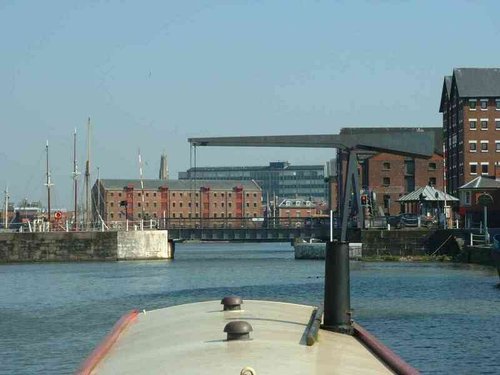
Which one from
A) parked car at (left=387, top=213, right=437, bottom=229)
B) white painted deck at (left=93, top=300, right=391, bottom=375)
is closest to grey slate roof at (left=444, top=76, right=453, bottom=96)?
parked car at (left=387, top=213, right=437, bottom=229)

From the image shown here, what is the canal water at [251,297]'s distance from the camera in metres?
26.6

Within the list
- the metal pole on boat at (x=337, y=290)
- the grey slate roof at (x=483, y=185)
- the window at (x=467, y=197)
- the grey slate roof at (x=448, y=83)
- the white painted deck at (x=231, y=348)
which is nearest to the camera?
the white painted deck at (x=231, y=348)

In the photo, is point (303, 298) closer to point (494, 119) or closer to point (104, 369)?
point (104, 369)

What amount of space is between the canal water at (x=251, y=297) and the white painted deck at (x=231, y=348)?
12.9 m

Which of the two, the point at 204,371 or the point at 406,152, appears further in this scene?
the point at 406,152

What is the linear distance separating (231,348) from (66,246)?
3502 inches

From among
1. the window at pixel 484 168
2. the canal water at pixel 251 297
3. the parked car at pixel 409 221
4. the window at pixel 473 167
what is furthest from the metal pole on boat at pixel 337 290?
the window at pixel 484 168

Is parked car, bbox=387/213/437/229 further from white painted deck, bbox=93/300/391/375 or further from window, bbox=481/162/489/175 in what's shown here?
white painted deck, bbox=93/300/391/375

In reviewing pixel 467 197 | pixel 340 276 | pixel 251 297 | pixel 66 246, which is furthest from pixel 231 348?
pixel 467 197

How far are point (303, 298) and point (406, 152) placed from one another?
109 ft

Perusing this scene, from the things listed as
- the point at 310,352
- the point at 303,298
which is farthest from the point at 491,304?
the point at 310,352

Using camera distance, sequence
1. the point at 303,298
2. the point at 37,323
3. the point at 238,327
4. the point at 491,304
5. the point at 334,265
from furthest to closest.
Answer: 1. the point at 303,298
2. the point at 491,304
3. the point at 37,323
4. the point at 334,265
5. the point at 238,327

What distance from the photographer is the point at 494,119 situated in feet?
414

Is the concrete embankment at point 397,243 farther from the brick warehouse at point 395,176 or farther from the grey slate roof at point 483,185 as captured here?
the brick warehouse at point 395,176
